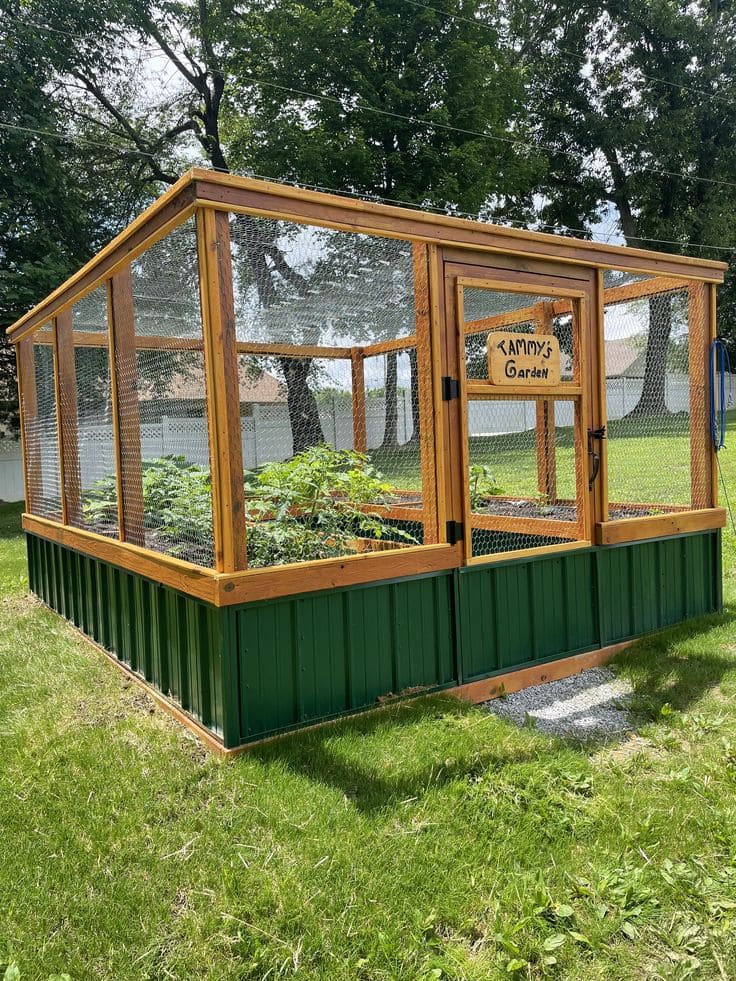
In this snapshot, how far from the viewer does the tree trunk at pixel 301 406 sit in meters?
4.14

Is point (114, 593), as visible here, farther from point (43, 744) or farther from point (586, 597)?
point (586, 597)

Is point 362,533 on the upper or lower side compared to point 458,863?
upper

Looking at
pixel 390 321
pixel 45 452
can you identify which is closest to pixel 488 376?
pixel 390 321

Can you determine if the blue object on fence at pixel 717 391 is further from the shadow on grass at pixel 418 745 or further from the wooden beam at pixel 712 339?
the shadow on grass at pixel 418 745

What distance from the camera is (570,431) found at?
4.34 metres

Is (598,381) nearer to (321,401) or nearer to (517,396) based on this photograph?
(517,396)

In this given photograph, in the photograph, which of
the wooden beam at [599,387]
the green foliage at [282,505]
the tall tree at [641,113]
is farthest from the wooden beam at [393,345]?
the tall tree at [641,113]

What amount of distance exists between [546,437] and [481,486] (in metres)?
0.66

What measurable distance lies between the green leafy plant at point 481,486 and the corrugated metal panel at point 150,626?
71.3 inches

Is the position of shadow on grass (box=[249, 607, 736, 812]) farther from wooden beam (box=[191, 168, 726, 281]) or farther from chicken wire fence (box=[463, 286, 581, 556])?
wooden beam (box=[191, 168, 726, 281])

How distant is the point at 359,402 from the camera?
16.0 ft

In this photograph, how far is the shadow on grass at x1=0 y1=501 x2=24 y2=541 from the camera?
1096 centimetres

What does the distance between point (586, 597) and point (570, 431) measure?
3.15 ft

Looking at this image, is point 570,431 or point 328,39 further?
point 328,39
